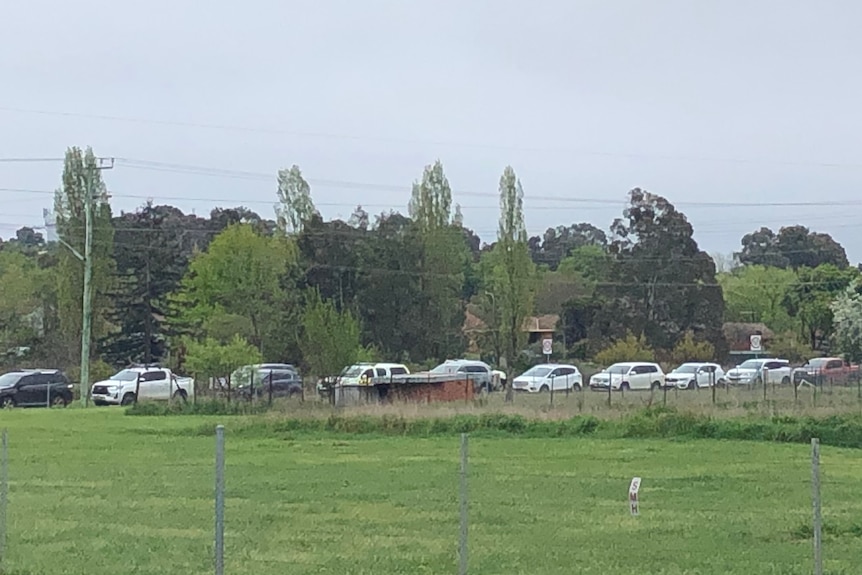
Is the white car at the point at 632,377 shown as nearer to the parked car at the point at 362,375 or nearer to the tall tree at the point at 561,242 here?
the parked car at the point at 362,375

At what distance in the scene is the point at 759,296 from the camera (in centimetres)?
10438

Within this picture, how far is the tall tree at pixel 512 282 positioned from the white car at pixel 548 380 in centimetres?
289

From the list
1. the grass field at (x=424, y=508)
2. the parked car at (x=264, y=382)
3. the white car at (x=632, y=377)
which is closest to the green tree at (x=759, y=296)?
the white car at (x=632, y=377)

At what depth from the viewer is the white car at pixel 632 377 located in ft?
197

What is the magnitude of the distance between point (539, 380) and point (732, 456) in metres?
Answer: 30.7

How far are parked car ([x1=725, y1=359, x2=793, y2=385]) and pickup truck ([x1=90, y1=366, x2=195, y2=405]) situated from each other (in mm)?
24665

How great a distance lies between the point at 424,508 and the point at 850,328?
174 ft

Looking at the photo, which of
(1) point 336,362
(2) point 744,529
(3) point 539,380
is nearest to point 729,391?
(3) point 539,380

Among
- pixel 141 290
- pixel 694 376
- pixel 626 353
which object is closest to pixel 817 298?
pixel 626 353

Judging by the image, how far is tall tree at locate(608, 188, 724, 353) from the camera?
3248 inches

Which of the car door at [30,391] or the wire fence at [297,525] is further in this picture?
the car door at [30,391]

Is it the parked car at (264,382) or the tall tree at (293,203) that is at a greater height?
the tall tree at (293,203)

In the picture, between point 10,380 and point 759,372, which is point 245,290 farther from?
point 759,372

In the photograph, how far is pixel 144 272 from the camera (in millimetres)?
76625
